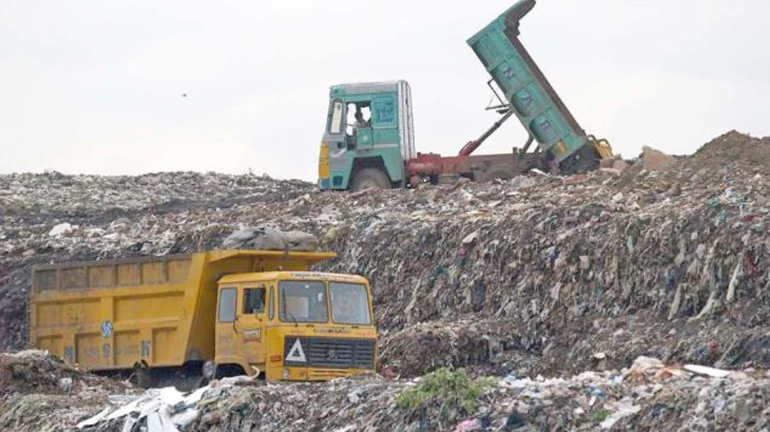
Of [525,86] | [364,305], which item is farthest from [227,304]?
[525,86]

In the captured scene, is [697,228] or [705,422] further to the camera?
[697,228]

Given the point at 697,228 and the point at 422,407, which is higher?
the point at 697,228

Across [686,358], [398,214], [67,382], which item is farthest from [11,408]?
[398,214]

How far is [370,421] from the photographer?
1152 centimetres

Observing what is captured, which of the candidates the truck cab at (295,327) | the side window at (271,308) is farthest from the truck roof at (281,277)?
the side window at (271,308)

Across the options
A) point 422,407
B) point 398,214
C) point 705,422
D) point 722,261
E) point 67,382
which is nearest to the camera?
point 705,422

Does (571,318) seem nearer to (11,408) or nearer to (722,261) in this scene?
(722,261)

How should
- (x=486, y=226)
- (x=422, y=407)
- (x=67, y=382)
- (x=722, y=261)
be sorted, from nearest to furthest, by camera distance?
(x=422, y=407), (x=67, y=382), (x=722, y=261), (x=486, y=226)

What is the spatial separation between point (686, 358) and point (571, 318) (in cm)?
267

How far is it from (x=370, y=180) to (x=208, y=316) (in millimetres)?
11949

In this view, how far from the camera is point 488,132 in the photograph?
2820cm

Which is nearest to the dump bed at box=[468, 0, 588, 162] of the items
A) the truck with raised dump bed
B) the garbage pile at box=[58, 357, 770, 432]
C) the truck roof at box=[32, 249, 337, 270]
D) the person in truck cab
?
the truck with raised dump bed

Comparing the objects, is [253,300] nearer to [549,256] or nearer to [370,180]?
[549,256]

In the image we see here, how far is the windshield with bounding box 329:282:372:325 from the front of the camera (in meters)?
15.2
